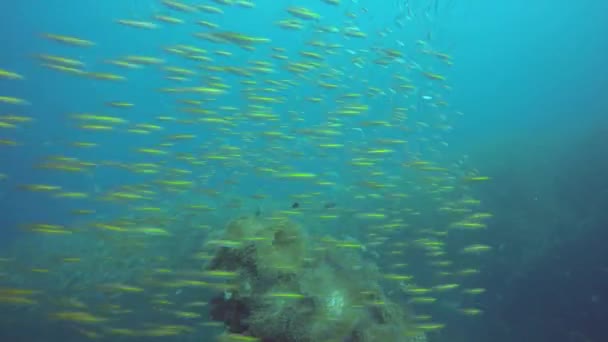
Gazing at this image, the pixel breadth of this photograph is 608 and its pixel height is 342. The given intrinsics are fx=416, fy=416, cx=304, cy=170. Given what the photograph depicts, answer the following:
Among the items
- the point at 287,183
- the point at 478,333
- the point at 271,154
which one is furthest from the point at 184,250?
the point at 287,183

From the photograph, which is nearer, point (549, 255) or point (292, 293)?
point (292, 293)

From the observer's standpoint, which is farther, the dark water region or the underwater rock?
the dark water region

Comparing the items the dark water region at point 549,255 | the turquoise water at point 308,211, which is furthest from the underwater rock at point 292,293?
the dark water region at point 549,255

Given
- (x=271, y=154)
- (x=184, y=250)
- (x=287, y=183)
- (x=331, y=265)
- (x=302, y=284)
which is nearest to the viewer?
(x=302, y=284)

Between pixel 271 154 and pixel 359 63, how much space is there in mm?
3935

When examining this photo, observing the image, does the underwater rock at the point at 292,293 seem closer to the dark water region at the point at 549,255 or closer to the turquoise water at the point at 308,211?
the turquoise water at the point at 308,211

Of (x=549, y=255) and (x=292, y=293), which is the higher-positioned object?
(x=549, y=255)

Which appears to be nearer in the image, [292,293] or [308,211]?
[292,293]

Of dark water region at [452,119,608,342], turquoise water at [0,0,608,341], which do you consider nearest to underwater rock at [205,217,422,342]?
turquoise water at [0,0,608,341]

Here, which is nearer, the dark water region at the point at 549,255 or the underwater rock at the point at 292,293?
the underwater rock at the point at 292,293

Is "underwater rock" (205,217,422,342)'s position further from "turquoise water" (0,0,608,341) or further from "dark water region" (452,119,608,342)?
"dark water region" (452,119,608,342)

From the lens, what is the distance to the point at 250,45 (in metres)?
8.16

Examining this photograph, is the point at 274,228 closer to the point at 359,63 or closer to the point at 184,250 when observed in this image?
the point at 184,250

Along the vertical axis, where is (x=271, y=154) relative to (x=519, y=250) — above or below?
above
